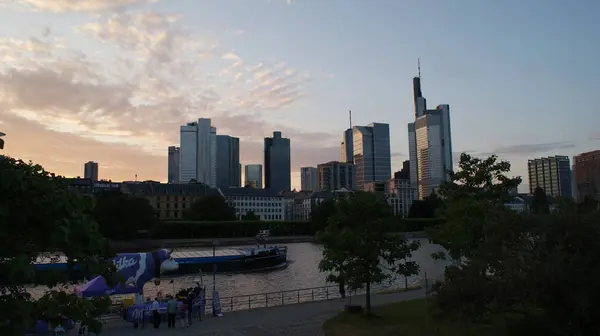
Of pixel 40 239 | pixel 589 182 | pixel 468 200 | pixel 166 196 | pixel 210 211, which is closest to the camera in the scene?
pixel 40 239

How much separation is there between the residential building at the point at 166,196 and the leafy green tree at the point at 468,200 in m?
144

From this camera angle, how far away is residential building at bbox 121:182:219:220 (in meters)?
166

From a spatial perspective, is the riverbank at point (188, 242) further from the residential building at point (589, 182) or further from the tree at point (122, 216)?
the residential building at point (589, 182)

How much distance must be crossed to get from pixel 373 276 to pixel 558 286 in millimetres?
12175

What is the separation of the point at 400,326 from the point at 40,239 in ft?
63.0

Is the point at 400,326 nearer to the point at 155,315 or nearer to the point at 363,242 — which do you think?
the point at 363,242

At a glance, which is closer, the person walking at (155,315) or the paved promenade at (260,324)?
the paved promenade at (260,324)

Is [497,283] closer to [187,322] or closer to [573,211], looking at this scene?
[573,211]

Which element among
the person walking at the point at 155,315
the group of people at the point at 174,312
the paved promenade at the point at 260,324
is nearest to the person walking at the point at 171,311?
the group of people at the point at 174,312

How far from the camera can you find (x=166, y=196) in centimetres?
16762

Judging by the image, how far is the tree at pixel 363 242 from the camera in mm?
24875

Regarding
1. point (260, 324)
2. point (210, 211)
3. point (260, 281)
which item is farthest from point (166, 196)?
point (260, 324)

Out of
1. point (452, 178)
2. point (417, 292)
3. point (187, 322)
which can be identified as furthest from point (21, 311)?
point (417, 292)

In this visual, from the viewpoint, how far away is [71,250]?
571cm
